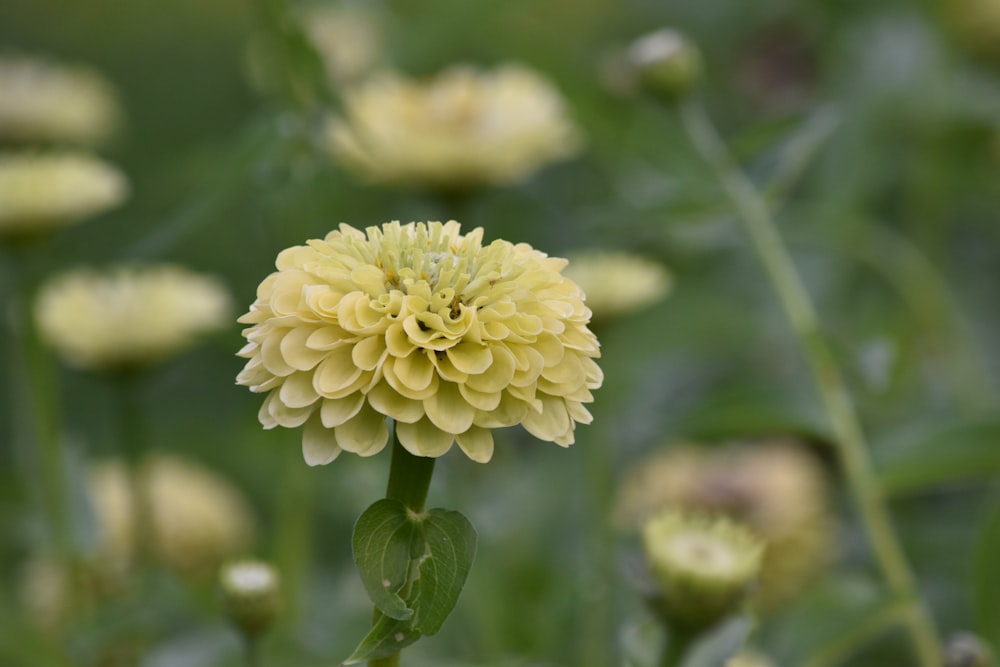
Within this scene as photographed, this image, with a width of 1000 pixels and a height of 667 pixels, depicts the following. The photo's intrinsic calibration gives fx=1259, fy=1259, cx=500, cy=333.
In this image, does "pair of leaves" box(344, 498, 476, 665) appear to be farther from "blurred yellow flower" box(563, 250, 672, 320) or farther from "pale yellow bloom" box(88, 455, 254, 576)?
"pale yellow bloom" box(88, 455, 254, 576)

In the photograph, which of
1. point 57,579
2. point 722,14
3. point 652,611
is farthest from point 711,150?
point 722,14

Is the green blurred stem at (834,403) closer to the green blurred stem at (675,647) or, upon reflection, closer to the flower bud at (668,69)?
the flower bud at (668,69)

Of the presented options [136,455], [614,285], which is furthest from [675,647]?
[136,455]

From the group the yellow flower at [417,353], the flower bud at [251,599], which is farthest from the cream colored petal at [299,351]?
the flower bud at [251,599]

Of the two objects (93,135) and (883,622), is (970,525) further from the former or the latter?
(93,135)

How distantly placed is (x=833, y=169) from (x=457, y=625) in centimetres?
47

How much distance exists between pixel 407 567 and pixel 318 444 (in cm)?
4

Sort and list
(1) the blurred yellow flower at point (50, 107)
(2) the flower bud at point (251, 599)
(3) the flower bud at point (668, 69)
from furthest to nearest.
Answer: (1) the blurred yellow flower at point (50, 107)
(3) the flower bud at point (668, 69)
(2) the flower bud at point (251, 599)

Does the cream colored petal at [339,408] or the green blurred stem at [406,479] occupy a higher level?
the cream colored petal at [339,408]

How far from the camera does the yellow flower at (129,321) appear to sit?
0.66 metres

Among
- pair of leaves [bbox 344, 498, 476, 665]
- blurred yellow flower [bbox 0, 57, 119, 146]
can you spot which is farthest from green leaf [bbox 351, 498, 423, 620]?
blurred yellow flower [bbox 0, 57, 119, 146]

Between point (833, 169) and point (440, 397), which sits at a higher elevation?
point (833, 169)

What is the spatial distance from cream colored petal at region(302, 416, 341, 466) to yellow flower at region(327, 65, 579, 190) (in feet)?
1.22

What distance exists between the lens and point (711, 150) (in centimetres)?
66
